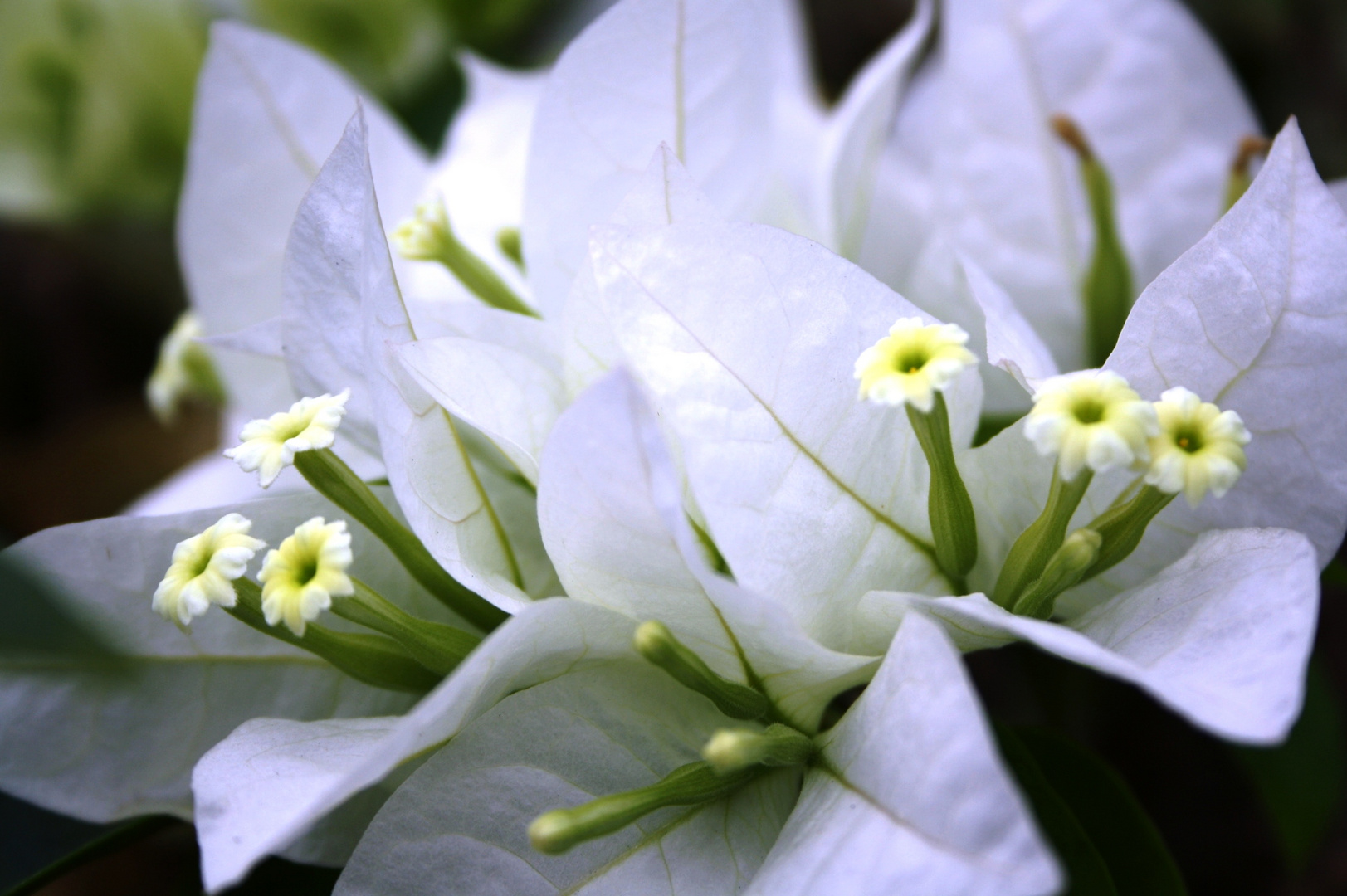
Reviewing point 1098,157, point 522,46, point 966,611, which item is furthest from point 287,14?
point 966,611

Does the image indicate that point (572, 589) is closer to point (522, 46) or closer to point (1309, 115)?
point (522, 46)

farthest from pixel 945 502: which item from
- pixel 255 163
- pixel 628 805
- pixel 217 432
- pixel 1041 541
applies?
pixel 217 432

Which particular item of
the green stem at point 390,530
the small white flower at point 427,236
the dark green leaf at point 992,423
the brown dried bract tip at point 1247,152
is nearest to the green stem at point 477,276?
the small white flower at point 427,236

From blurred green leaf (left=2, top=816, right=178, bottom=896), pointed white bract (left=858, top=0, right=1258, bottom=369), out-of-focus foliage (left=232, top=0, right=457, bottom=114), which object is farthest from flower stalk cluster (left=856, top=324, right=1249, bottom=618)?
out-of-focus foliage (left=232, top=0, right=457, bottom=114)

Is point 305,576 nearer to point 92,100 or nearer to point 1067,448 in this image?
point 1067,448

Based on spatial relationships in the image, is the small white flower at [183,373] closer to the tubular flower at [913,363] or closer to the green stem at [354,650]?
the green stem at [354,650]
